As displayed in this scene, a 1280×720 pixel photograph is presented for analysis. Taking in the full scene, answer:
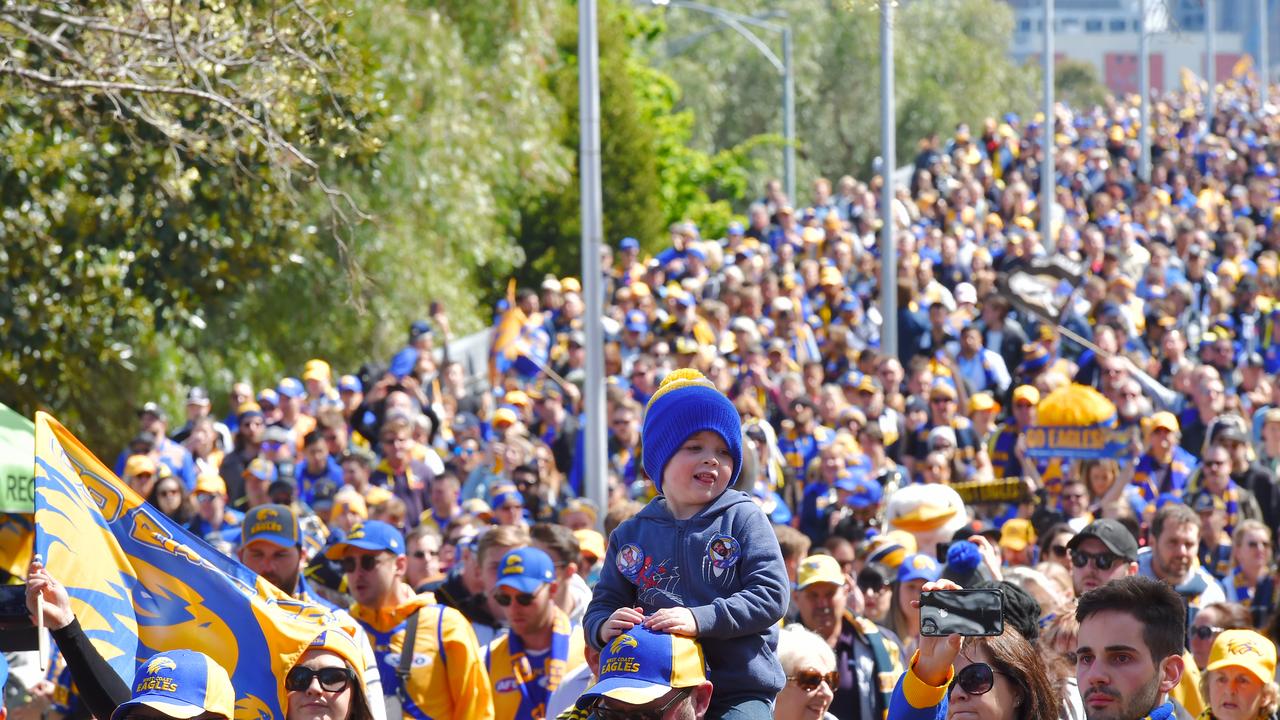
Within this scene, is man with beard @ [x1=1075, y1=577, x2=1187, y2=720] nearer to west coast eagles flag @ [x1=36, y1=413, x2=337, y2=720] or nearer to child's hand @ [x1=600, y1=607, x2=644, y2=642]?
child's hand @ [x1=600, y1=607, x2=644, y2=642]

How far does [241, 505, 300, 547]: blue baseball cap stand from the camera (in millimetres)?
8180

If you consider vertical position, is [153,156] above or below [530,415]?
above

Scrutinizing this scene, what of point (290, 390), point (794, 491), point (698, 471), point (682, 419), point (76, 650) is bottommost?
point (794, 491)

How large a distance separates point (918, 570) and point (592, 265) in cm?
713

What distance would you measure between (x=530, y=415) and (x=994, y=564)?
1038 centimetres

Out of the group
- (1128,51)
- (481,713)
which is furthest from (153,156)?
(1128,51)

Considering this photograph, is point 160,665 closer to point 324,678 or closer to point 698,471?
point 324,678

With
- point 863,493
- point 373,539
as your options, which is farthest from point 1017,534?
point 373,539

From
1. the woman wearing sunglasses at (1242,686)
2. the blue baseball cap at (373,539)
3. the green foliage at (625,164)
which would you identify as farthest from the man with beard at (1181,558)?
the green foliage at (625,164)

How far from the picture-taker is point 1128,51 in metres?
171

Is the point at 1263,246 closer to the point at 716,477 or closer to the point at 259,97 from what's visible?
the point at 259,97

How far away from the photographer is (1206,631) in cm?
848

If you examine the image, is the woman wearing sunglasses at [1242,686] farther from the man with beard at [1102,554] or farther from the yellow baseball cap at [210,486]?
the yellow baseball cap at [210,486]

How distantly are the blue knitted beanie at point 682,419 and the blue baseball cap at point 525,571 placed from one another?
275 cm
